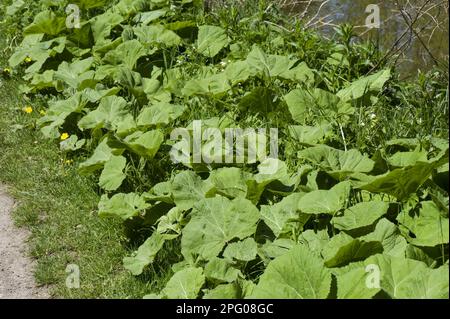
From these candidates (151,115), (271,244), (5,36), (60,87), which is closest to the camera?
(271,244)

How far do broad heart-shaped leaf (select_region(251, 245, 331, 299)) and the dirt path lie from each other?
1252mm

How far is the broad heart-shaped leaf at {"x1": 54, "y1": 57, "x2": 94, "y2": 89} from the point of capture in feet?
16.6

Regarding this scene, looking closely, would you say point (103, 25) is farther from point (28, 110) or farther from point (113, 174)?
point (113, 174)

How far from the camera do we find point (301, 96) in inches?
162

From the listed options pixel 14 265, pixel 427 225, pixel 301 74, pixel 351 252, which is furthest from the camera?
pixel 301 74

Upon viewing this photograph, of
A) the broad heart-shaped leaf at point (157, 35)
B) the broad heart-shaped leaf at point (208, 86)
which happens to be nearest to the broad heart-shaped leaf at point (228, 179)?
the broad heart-shaped leaf at point (208, 86)

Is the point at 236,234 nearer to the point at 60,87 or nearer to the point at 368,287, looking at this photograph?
the point at 368,287

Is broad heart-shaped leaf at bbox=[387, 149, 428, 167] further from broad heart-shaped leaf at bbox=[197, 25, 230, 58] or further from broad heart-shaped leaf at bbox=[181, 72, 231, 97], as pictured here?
broad heart-shaped leaf at bbox=[197, 25, 230, 58]

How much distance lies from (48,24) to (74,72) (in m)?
0.84

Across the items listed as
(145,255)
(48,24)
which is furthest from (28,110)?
(145,255)

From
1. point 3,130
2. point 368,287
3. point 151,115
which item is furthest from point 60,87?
point 368,287

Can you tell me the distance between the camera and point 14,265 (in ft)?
12.4
